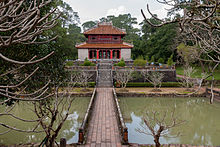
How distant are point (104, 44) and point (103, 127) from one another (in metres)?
20.4

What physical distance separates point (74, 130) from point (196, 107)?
9.17 m

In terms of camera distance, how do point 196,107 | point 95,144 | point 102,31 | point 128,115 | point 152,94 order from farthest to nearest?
point 102,31
point 152,94
point 196,107
point 128,115
point 95,144

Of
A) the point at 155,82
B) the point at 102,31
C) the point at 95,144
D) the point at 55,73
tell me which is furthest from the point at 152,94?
the point at 102,31

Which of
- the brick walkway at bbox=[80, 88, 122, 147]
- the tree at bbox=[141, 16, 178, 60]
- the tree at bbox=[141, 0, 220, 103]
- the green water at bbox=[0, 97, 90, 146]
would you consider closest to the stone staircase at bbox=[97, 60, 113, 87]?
the green water at bbox=[0, 97, 90, 146]

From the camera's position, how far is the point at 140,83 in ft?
62.2

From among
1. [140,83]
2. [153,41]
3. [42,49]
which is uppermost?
[153,41]

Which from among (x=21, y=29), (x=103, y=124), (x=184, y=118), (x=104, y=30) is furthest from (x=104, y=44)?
(x=21, y=29)

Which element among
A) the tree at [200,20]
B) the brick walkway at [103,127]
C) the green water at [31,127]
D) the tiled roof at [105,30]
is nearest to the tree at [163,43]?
the tiled roof at [105,30]

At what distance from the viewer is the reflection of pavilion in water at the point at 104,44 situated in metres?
26.5

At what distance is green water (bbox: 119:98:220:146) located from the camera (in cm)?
786

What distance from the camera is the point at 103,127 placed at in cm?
804

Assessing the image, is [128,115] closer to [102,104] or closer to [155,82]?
[102,104]

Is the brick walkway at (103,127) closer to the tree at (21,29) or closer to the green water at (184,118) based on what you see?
the green water at (184,118)

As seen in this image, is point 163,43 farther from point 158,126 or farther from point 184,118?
point 158,126
